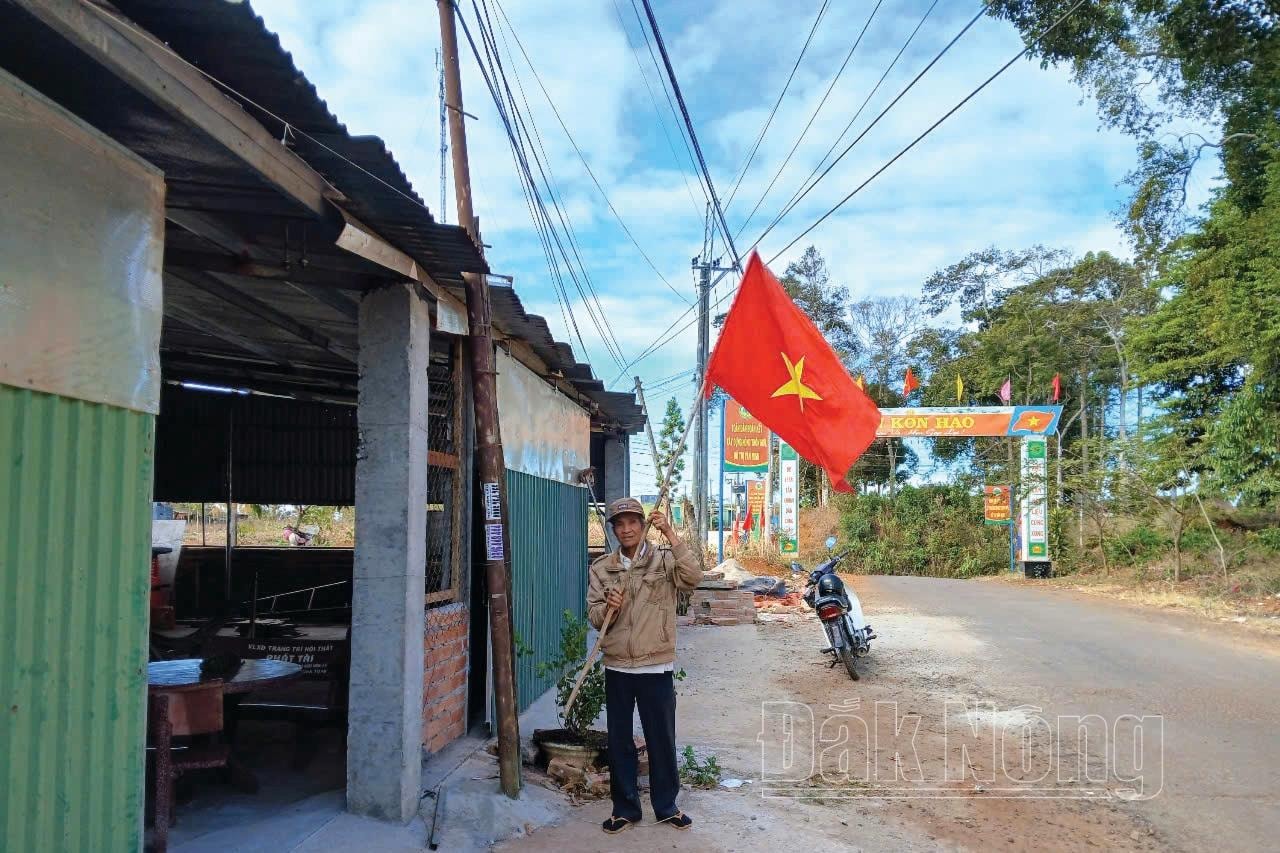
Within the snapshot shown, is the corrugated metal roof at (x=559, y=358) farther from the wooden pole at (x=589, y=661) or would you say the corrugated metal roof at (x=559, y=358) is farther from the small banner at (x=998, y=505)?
the small banner at (x=998, y=505)

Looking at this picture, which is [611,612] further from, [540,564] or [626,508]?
[540,564]

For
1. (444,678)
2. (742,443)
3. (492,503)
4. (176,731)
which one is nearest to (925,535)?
(742,443)

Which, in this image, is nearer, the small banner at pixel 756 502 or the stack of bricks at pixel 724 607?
the stack of bricks at pixel 724 607

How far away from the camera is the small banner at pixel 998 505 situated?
94.3ft

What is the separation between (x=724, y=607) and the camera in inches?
599

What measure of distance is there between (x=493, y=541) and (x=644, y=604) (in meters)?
0.92

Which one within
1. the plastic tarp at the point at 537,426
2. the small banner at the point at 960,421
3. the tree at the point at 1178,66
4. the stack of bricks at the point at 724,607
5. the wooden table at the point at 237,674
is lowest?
the stack of bricks at the point at 724,607

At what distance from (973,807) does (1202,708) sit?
13.2 ft

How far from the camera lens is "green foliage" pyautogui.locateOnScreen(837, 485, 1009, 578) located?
103 ft

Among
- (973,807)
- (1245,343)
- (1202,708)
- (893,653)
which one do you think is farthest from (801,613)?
(973,807)

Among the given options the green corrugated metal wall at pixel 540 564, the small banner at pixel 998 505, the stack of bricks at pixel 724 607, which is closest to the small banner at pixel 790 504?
the small banner at pixel 998 505

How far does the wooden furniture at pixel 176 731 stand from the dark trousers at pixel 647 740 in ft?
6.30

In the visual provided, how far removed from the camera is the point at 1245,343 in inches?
719

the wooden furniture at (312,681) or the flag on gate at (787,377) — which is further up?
the flag on gate at (787,377)
